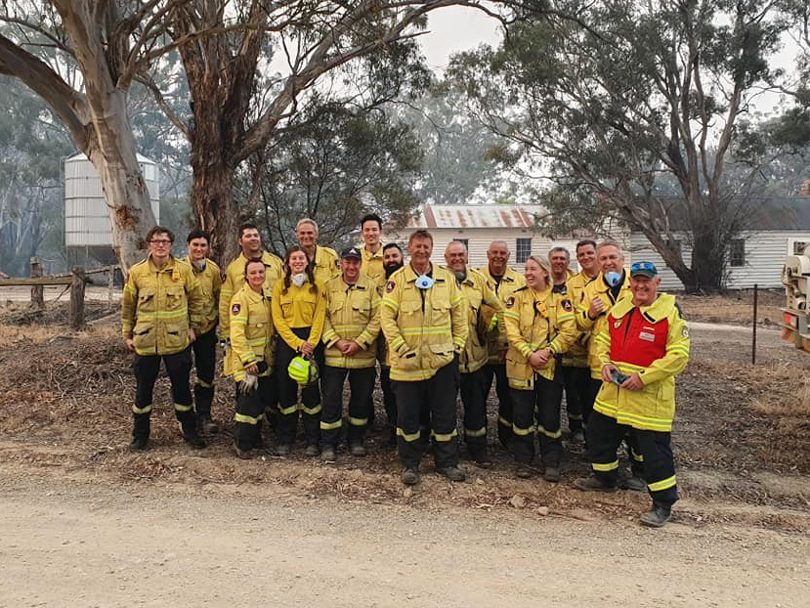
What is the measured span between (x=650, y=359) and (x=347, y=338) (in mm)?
2409

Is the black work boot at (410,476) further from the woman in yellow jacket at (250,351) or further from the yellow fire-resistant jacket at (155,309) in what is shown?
the yellow fire-resistant jacket at (155,309)

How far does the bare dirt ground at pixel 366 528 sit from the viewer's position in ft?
11.6

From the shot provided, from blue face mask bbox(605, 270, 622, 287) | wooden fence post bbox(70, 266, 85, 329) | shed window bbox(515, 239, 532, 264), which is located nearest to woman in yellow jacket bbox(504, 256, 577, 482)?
blue face mask bbox(605, 270, 622, 287)

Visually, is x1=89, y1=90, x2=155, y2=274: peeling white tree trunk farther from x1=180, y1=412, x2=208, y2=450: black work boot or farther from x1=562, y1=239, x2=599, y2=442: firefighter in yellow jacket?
x1=562, y1=239, x2=599, y2=442: firefighter in yellow jacket

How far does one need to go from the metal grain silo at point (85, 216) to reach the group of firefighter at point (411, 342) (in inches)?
1046

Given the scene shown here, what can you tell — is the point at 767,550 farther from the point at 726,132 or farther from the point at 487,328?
the point at 726,132

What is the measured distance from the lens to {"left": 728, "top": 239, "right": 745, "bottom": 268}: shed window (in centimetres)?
2950

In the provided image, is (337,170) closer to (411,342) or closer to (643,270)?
(411,342)

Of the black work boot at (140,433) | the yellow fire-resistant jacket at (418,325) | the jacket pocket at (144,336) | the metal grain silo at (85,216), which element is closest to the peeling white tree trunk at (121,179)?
the jacket pocket at (144,336)

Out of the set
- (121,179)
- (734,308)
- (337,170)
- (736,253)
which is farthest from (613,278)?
(736,253)

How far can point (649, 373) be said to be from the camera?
4551 mm

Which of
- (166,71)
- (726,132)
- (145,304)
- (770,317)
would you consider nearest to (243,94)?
(145,304)

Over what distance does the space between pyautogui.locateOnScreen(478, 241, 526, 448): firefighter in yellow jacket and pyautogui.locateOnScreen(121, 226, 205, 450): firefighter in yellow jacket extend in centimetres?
269

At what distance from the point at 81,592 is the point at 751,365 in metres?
10.2
